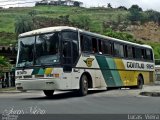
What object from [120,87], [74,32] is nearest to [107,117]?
[74,32]

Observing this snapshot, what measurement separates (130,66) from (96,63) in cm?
537

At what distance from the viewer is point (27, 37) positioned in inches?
755

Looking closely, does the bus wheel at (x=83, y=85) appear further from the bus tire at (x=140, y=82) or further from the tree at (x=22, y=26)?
the tree at (x=22, y=26)

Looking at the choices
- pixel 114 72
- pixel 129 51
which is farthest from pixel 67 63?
pixel 129 51

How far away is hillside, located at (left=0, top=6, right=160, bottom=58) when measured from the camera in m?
122

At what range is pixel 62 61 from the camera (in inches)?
712

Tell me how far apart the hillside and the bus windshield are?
94.6 meters

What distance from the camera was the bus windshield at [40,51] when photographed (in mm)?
18109

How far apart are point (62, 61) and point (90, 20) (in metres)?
117

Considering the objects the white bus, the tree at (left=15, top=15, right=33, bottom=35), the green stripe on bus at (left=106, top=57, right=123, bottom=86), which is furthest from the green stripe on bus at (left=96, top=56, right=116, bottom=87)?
the tree at (left=15, top=15, right=33, bottom=35)

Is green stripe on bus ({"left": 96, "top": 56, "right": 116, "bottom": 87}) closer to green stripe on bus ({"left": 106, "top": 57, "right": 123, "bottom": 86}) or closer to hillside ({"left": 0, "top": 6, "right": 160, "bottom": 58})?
green stripe on bus ({"left": 106, "top": 57, "right": 123, "bottom": 86})

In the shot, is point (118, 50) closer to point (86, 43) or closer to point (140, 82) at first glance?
point (140, 82)

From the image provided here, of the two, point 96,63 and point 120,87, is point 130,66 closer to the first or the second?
point 120,87

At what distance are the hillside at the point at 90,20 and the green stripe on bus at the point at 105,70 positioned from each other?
299ft
